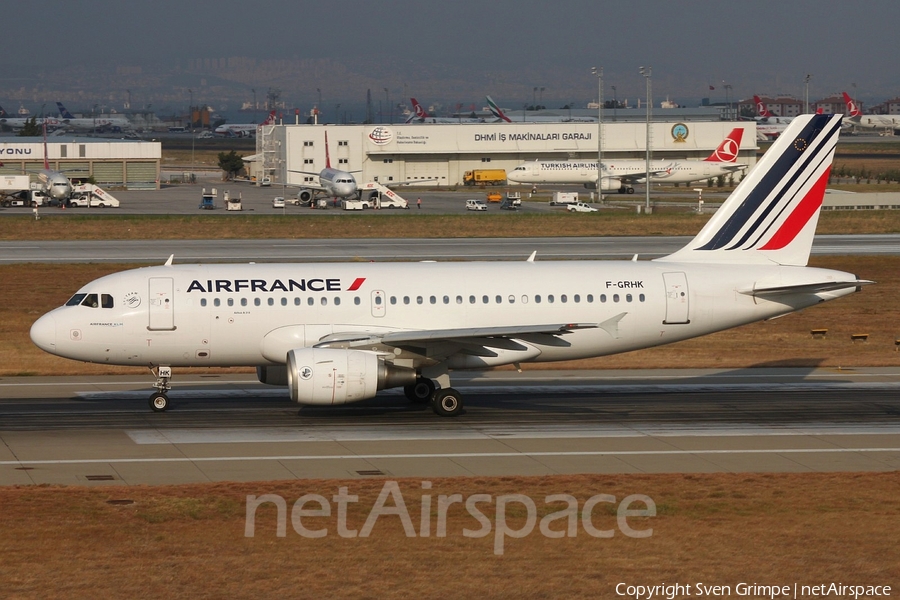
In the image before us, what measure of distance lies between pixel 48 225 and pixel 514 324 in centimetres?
6336

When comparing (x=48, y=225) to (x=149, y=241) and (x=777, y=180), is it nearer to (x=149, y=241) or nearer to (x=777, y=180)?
(x=149, y=241)

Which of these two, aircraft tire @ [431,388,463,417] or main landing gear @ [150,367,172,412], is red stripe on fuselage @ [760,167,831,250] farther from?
main landing gear @ [150,367,172,412]

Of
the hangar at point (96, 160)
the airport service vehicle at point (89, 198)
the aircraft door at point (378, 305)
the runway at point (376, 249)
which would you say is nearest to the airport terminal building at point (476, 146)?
the hangar at point (96, 160)

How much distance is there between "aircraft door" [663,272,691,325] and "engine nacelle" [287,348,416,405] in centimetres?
948

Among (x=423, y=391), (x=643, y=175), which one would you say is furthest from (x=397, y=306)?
(x=643, y=175)

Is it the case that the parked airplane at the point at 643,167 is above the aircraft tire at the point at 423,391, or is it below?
above

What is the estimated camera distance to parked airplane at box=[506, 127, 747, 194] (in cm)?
14300

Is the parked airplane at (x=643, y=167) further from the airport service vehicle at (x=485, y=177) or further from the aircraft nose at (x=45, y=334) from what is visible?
the aircraft nose at (x=45, y=334)

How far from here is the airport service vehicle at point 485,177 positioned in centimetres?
15612

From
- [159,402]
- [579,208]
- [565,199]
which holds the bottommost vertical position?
[159,402]

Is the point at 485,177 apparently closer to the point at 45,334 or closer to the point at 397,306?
the point at 397,306

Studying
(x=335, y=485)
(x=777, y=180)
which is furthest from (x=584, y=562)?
(x=777, y=180)

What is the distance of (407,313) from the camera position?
108ft

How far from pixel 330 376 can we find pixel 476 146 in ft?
434
